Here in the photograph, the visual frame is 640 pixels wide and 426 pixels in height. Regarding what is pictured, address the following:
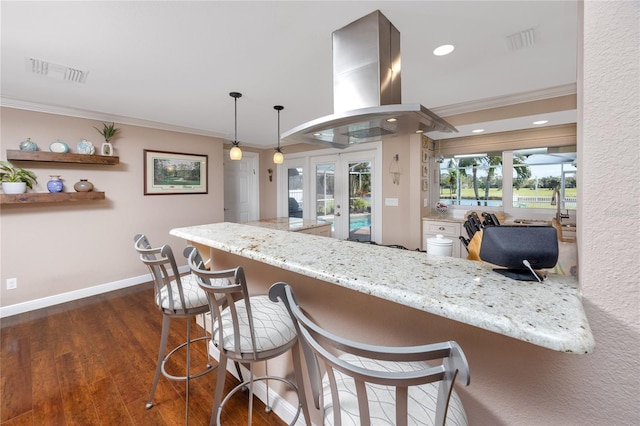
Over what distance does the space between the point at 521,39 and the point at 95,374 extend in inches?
149

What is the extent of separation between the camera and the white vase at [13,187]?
8.77 feet

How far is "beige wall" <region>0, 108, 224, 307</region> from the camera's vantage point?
2898 millimetres

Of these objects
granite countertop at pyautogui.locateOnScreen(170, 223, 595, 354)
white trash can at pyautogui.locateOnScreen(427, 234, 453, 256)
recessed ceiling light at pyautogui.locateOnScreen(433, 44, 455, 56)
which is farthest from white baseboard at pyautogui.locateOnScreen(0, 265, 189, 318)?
recessed ceiling light at pyautogui.locateOnScreen(433, 44, 455, 56)

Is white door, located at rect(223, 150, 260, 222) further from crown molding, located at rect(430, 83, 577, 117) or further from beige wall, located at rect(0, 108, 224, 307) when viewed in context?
crown molding, located at rect(430, 83, 577, 117)

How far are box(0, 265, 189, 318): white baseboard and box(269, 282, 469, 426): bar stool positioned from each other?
12.6ft

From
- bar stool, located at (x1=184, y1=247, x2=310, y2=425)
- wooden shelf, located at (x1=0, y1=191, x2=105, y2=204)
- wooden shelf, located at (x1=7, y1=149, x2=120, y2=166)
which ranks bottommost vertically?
bar stool, located at (x1=184, y1=247, x2=310, y2=425)

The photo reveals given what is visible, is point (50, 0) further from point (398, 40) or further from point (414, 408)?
point (414, 408)

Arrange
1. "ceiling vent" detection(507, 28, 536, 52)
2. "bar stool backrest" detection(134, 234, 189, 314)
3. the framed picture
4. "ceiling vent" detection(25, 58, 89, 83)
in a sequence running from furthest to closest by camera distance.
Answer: the framed picture, "ceiling vent" detection(25, 58, 89, 83), "ceiling vent" detection(507, 28, 536, 52), "bar stool backrest" detection(134, 234, 189, 314)

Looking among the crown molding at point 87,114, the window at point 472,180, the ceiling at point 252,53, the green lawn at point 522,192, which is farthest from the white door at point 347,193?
the crown molding at point 87,114

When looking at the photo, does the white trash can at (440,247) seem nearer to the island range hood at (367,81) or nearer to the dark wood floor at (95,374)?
the island range hood at (367,81)

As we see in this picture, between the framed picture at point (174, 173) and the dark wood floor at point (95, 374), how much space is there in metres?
1.81

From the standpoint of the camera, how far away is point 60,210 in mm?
3160

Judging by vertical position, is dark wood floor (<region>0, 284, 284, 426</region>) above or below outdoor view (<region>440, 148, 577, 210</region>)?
below

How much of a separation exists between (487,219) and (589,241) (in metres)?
0.66
